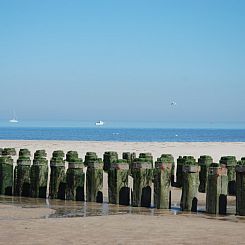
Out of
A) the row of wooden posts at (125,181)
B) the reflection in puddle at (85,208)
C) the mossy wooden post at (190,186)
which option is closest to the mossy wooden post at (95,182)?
the row of wooden posts at (125,181)

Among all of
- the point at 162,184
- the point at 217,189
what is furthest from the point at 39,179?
the point at 217,189

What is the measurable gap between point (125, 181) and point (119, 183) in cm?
14

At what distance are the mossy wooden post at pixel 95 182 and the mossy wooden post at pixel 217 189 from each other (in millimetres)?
2644

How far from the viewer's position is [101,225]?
34.0 ft

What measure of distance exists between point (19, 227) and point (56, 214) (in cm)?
187

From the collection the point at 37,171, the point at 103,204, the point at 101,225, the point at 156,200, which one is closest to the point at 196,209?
the point at 156,200

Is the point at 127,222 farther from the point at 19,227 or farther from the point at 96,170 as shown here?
the point at 96,170

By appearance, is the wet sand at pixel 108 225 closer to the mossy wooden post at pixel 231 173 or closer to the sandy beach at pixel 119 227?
the sandy beach at pixel 119 227

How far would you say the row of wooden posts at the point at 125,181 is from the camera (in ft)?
40.1

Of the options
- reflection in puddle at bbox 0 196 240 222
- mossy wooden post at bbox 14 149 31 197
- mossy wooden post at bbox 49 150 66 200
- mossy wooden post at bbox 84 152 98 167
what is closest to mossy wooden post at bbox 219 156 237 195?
reflection in puddle at bbox 0 196 240 222

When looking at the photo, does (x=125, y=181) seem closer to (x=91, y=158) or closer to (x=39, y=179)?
(x=91, y=158)

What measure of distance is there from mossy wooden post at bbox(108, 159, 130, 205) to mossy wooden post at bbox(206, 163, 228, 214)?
6.43ft

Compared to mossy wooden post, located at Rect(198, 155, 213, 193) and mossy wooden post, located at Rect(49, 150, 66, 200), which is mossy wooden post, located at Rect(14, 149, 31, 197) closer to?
mossy wooden post, located at Rect(49, 150, 66, 200)

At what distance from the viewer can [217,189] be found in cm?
1217
